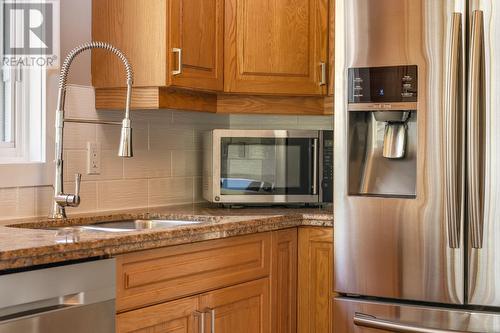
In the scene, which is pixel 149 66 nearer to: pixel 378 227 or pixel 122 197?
pixel 122 197

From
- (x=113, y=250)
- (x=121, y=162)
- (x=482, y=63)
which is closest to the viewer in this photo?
(x=113, y=250)

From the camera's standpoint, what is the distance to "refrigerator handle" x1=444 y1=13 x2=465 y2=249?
261 centimetres

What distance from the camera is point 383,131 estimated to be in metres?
2.81

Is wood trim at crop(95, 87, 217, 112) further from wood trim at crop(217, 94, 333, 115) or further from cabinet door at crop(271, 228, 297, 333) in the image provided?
cabinet door at crop(271, 228, 297, 333)

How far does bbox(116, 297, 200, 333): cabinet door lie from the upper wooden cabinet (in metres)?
0.81

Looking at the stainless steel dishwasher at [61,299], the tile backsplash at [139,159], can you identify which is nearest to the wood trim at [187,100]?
the tile backsplash at [139,159]

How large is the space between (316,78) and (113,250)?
1.37 metres

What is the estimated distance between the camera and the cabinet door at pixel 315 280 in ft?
9.71

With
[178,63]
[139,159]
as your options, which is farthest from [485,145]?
[139,159]

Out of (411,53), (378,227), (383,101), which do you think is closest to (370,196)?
(378,227)

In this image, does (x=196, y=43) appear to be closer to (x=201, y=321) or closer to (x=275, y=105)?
(x=275, y=105)

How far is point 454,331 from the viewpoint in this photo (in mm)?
2604

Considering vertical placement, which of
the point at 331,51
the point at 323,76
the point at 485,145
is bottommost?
the point at 485,145

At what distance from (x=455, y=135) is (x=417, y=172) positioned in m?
0.18
